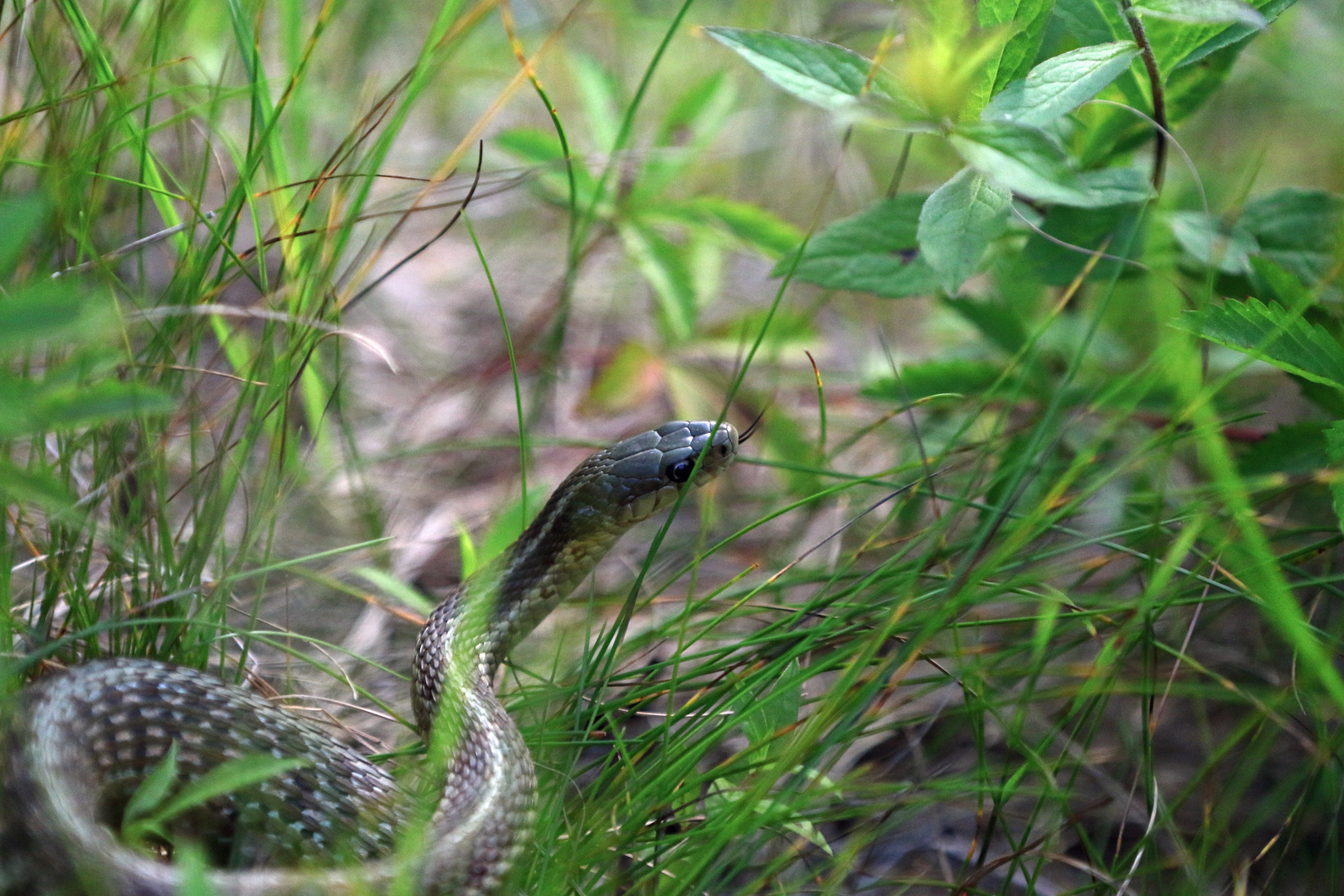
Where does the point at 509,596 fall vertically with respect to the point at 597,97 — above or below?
below

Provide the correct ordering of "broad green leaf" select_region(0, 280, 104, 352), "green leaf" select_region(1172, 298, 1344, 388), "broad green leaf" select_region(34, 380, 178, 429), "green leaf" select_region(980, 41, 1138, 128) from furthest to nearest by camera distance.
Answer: "green leaf" select_region(1172, 298, 1344, 388)
"green leaf" select_region(980, 41, 1138, 128)
"broad green leaf" select_region(34, 380, 178, 429)
"broad green leaf" select_region(0, 280, 104, 352)

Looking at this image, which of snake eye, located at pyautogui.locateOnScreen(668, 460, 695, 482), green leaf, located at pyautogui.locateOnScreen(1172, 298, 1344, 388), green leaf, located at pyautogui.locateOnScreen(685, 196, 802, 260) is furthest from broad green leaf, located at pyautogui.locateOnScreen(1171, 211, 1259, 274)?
snake eye, located at pyautogui.locateOnScreen(668, 460, 695, 482)

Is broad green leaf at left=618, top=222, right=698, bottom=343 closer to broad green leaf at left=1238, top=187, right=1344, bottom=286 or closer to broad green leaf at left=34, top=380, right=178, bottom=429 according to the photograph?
broad green leaf at left=1238, top=187, right=1344, bottom=286

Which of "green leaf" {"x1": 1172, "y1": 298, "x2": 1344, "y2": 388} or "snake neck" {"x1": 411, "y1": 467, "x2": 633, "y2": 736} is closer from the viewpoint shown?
"green leaf" {"x1": 1172, "y1": 298, "x2": 1344, "y2": 388}

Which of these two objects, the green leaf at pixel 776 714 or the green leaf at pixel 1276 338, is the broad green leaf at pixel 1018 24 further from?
the green leaf at pixel 776 714

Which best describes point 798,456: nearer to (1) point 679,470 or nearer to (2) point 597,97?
(1) point 679,470

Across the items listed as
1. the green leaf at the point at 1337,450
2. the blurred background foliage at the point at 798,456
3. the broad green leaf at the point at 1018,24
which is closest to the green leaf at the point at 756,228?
the blurred background foliage at the point at 798,456

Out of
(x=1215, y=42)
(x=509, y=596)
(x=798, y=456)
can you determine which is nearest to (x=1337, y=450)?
(x=1215, y=42)
